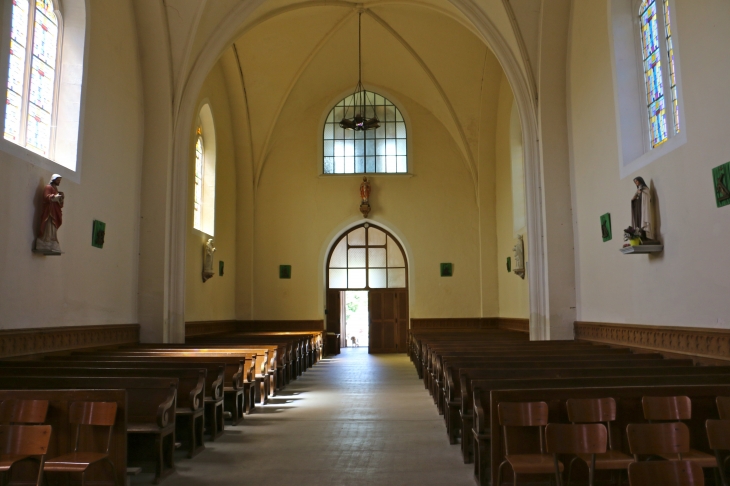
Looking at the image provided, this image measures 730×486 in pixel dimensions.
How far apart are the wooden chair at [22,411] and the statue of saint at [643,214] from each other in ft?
21.0

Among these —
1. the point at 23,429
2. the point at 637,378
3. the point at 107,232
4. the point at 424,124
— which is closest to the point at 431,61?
the point at 424,124

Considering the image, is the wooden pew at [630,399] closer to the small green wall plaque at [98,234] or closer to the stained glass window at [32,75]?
the stained glass window at [32,75]

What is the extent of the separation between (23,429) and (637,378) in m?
4.58

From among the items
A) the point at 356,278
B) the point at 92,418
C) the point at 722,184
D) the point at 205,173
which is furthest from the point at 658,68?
the point at 356,278

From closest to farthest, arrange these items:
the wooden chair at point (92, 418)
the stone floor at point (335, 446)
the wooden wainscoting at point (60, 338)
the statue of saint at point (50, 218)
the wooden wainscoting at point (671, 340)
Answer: the wooden chair at point (92, 418) < the stone floor at point (335, 446) < the wooden wainscoting at point (671, 340) < the wooden wainscoting at point (60, 338) < the statue of saint at point (50, 218)

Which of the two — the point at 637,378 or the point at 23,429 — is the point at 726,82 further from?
the point at 23,429

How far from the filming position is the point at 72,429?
189 inches

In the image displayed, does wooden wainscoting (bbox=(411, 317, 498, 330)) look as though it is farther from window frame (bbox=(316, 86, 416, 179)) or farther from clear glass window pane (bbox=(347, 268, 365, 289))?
window frame (bbox=(316, 86, 416, 179))

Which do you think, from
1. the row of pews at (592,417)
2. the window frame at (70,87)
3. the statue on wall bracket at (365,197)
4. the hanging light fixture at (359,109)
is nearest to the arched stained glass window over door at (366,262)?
the statue on wall bracket at (365,197)

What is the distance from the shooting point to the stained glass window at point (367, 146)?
18562mm

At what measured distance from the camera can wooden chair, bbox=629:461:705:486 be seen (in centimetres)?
273

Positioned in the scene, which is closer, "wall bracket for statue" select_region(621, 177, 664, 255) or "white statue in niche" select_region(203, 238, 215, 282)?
"wall bracket for statue" select_region(621, 177, 664, 255)

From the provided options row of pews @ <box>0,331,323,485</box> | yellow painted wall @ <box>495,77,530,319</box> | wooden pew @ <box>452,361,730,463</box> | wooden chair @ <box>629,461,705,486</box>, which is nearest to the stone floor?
row of pews @ <box>0,331,323,485</box>

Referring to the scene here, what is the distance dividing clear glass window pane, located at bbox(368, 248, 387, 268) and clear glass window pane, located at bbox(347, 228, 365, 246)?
1.18 ft
